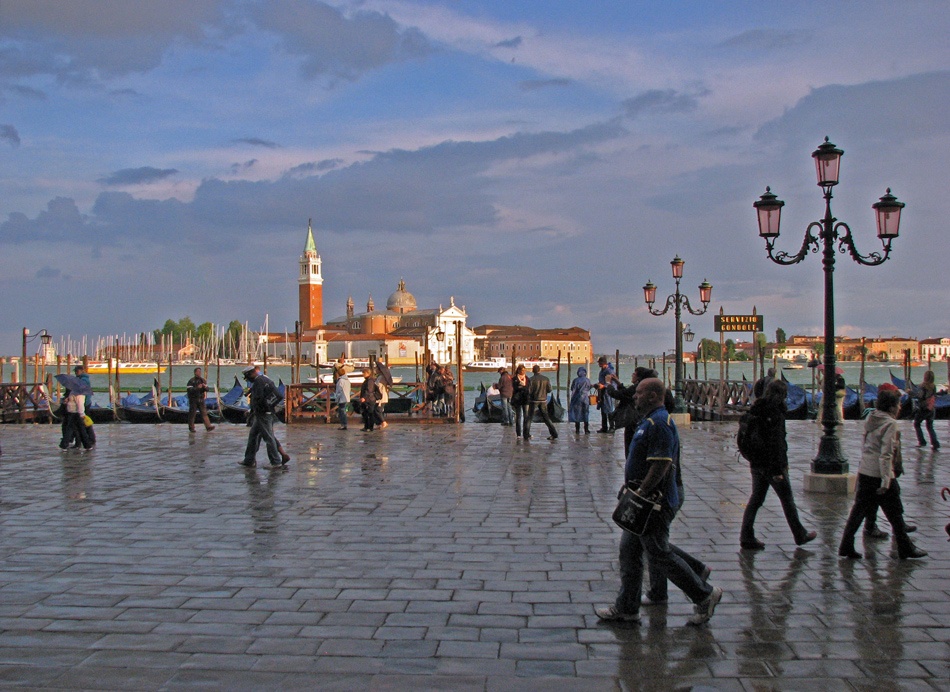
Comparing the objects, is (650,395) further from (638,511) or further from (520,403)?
(520,403)

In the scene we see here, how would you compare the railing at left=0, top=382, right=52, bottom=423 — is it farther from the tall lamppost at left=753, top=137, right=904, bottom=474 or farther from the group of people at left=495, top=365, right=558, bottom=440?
the tall lamppost at left=753, top=137, right=904, bottom=474

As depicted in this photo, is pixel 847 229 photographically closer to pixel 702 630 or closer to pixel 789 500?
pixel 789 500

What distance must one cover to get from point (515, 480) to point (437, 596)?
4.86m

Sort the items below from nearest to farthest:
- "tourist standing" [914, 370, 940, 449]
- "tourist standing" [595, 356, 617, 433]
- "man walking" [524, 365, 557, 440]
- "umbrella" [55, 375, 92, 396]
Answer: "tourist standing" [914, 370, 940, 449] → "umbrella" [55, 375, 92, 396] → "man walking" [524, 365, 557, 440] → "tourist standing" [595, 356, 617, 433]

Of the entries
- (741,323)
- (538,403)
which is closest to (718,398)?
(741,323)

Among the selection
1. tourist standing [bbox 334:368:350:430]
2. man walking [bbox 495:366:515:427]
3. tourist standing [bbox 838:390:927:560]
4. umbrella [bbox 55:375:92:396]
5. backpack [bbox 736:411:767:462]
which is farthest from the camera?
tourist standing [bbox 334:368:350:430]

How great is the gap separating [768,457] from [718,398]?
54.2 feet

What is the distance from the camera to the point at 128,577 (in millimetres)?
5137

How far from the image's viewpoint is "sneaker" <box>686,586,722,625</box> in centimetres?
420

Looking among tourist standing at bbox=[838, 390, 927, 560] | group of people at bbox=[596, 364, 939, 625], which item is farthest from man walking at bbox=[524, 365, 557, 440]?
tourist standing at bbox=[838, 390, 927, 560]

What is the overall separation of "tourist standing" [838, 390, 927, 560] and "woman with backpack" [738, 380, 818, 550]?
1.35ft

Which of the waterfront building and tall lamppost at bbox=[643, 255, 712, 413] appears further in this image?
the waterfront building

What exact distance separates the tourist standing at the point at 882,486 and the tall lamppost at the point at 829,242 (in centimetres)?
286

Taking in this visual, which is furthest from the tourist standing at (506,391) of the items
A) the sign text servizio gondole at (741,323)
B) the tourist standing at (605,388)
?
the sign text servizio gondole at (741,323)
